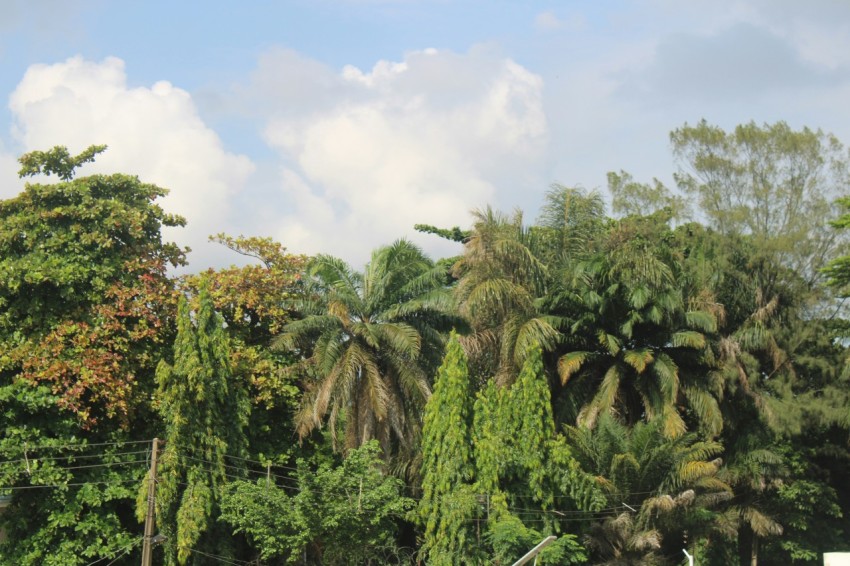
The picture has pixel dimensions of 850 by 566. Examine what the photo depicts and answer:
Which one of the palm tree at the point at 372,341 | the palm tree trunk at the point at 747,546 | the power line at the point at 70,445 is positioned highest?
the palm tree at the point at 372,341

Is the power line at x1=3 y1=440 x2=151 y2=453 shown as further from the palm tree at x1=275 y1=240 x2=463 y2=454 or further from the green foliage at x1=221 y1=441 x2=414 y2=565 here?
the palm tree at x1=275 y1=240 x2=463 y2=454

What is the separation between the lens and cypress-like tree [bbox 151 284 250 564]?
22.9 m

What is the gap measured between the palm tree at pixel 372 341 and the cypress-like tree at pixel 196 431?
67.3 inches

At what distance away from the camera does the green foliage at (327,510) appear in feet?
75.4

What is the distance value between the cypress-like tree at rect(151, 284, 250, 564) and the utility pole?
533mm

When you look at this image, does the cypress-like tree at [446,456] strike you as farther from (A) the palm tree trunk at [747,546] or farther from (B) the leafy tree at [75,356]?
(A) the palm tree trunk at [747,546]

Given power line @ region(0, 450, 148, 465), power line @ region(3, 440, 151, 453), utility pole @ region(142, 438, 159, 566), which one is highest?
power line @ region(3, 440, 151, 453)

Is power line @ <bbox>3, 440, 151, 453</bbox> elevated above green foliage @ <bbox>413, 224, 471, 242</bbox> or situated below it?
below

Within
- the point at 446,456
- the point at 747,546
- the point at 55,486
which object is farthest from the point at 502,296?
the point at 747,546

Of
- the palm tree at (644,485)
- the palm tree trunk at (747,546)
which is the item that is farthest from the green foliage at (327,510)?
the palm tree trunk at (747,546)

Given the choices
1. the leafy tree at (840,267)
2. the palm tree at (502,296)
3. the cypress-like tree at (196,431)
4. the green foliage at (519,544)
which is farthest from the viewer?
the leafy tree at (840,267)

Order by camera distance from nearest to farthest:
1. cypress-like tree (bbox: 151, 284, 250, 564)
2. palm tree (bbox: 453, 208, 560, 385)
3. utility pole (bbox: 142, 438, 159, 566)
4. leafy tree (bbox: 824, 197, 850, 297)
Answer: utility pole (bbox: 142, 438, 159, 566), cypress-like tree (bbox: 151, 284, 250, 564), palm tree (bbox: 453, 208, 560, 385), leafy tree (bbox: 824, 197, 850, 297)

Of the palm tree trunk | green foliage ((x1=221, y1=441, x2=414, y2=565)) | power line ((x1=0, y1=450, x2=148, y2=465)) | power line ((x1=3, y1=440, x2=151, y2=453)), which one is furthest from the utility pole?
the palm tree trunk

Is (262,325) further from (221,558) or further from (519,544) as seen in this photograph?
(519,544)
